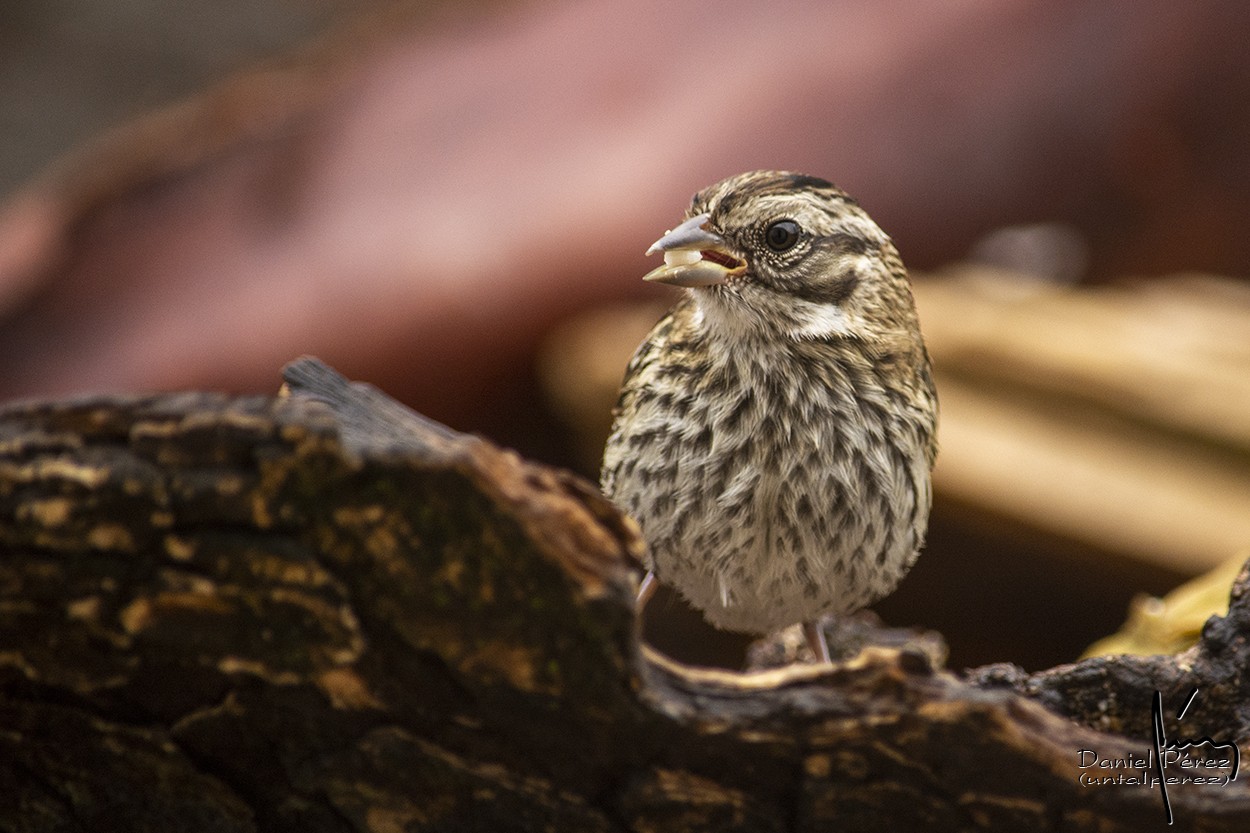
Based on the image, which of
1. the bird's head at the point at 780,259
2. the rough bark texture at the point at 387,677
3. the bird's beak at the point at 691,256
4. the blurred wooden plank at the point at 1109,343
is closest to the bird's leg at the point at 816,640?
the bird's head at the point at 780,259

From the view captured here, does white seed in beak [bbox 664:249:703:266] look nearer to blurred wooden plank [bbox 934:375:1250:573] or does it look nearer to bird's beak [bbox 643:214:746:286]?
bird's beak [bbox 643:214:746:286]

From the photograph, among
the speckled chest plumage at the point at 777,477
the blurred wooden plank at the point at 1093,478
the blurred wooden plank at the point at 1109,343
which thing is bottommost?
the speckled chest plumage at the point at 777,477

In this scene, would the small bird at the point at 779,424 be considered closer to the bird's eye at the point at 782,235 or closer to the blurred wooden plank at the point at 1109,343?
the bird's eye at the point at 782,235

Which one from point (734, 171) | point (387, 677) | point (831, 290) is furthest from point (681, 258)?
point (734, 171)

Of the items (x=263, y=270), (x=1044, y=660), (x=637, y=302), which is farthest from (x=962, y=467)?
(x=263, y=270)

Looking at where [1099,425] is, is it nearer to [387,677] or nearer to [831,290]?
[831,290]
